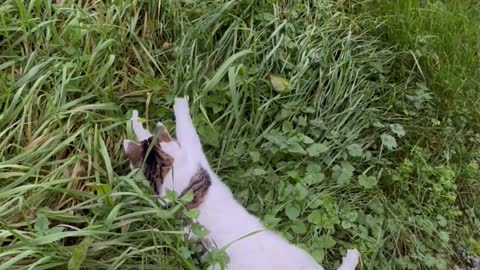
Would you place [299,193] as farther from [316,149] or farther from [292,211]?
[316,149]

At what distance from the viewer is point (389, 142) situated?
2.40 meters

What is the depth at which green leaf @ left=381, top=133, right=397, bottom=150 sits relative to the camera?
2.39 m

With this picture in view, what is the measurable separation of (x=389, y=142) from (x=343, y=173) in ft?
0.78

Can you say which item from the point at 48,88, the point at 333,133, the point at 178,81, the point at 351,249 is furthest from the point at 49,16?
the point at 351,249

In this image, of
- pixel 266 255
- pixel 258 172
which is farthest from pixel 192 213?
pixel 258 172

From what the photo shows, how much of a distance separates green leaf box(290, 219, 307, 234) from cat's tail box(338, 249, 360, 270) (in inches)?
6.8

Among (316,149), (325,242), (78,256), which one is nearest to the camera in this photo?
(78,256)

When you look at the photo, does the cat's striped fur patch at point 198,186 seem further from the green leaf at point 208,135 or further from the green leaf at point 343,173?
the green leaf at point 343,173

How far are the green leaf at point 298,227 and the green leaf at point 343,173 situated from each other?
0.26 meters

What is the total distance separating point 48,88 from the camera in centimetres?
218

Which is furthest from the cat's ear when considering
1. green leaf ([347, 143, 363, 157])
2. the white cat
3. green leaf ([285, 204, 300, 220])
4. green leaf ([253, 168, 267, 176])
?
green leaf ([347, 143, 363, 157])

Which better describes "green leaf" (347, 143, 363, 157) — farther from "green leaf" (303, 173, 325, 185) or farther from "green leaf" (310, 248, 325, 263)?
"green leaf" (310, 248, 325, 263)

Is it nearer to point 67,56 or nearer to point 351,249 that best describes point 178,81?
point 67,56

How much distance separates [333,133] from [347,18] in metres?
0.63
